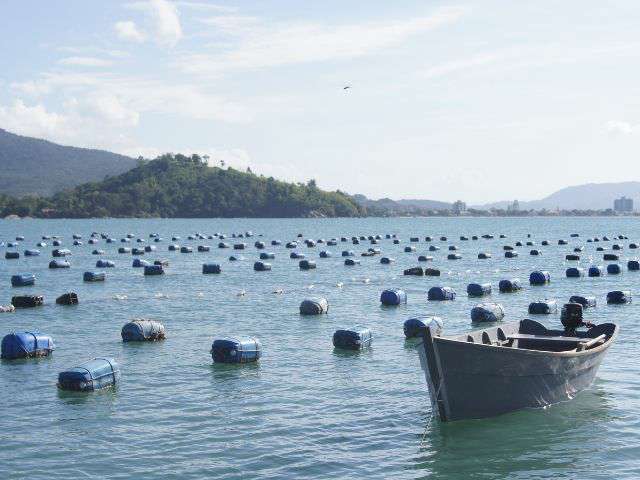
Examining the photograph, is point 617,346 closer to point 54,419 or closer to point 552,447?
point 552,447

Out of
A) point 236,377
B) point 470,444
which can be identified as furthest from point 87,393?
point 470,444

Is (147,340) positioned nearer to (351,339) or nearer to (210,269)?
(351,339)

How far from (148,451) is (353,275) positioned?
67688 millimetres

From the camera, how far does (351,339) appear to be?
145 feet

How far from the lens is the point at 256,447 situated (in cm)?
2775

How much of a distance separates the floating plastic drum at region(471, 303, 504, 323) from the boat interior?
15.6 meters

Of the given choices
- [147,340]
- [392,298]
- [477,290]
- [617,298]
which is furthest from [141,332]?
[617,298]

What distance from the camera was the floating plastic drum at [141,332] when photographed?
47031 millimetres

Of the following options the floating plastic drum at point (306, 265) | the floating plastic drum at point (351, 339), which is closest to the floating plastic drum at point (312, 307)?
the floating plastic drum at point (351, 339)

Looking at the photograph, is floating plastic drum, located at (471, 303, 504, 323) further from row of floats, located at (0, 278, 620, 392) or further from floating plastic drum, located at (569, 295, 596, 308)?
floating plastic drum, located at (569, 295, 596, 308)

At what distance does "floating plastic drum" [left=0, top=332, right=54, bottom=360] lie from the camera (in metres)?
41.8

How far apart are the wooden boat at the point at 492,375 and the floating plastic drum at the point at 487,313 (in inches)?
800

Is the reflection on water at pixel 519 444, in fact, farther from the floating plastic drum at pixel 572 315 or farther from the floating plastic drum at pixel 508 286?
the floating plastic drum at pixel 508 286

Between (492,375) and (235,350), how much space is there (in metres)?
14.6
